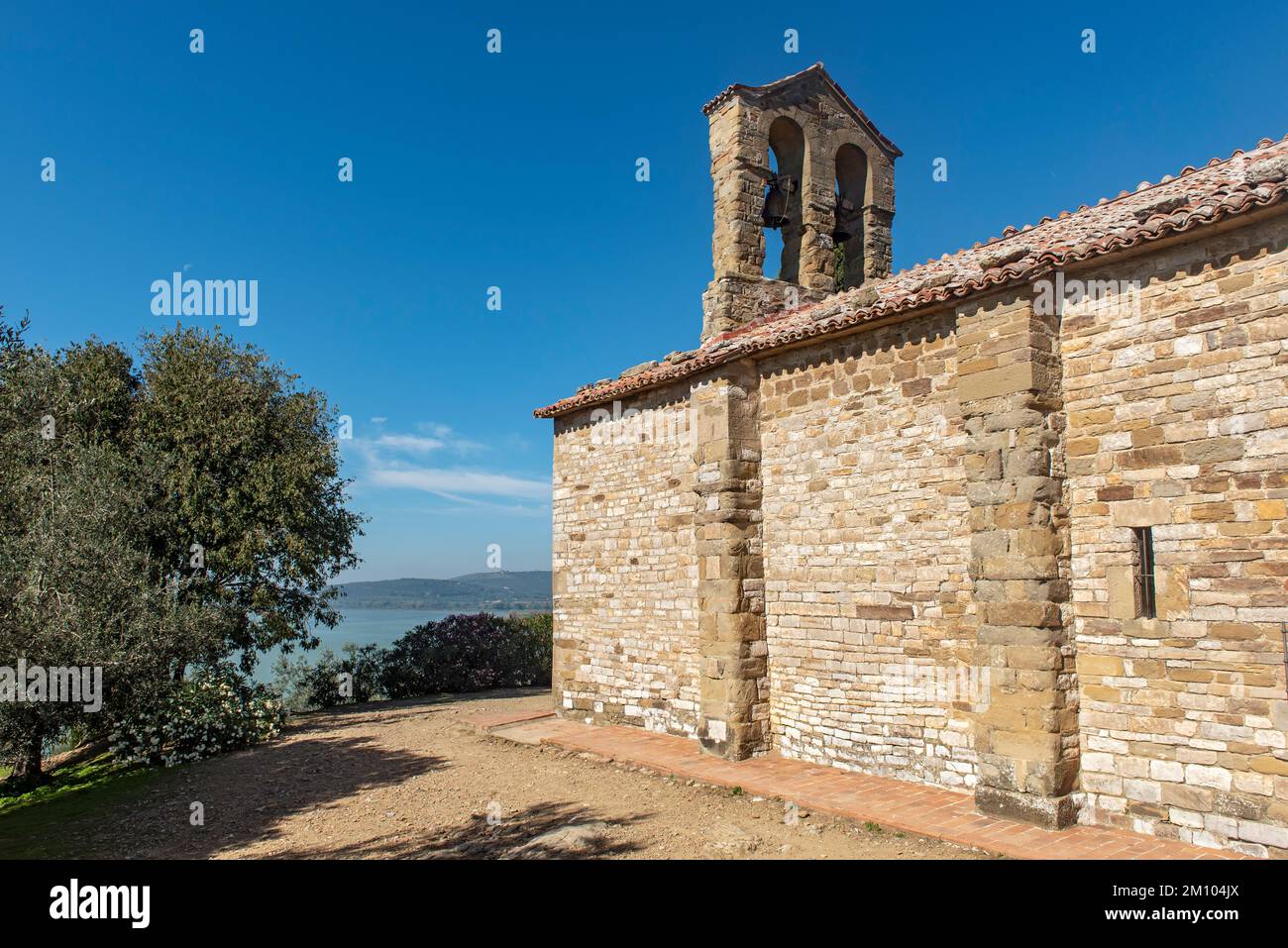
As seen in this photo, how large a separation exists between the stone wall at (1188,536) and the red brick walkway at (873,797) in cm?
47

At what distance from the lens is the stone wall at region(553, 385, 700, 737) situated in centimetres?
1267

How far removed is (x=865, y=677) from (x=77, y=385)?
652 inches

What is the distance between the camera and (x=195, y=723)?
13.5 meters

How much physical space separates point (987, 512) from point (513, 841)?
19.4 feet

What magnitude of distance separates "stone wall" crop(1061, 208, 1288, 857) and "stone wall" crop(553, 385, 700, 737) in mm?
5885

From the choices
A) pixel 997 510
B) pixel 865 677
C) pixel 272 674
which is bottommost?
pixel 272 674

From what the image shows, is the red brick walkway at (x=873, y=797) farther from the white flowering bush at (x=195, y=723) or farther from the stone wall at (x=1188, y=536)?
the white flowering bush at (x=195, y=723)

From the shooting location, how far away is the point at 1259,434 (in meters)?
6.70

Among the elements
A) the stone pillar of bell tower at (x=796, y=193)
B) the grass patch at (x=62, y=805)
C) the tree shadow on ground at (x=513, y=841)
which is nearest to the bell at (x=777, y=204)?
the stone pillar of bell tower at (x=796, y=193)

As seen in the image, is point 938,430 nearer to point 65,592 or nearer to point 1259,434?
point 1259,434

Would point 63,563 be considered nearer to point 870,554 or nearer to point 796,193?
point 870,554

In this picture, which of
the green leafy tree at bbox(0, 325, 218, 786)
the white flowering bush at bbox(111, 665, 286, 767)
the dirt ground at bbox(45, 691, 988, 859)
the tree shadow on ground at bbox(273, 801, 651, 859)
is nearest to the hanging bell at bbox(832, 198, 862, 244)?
the dirt ground at bbox(45, 691, 988, 859)
